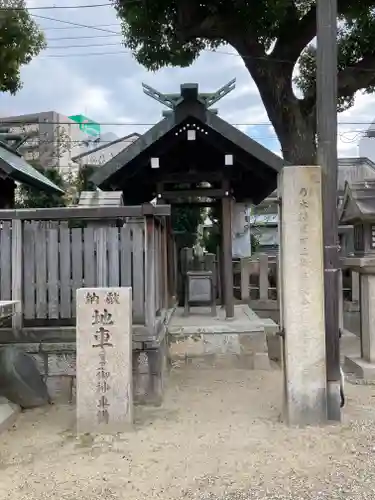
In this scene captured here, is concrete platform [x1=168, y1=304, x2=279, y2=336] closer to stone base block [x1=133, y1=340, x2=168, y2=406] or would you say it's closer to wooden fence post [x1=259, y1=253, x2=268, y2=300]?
wooden fence post [x1=259, y1=253, x2=268, y2=300]

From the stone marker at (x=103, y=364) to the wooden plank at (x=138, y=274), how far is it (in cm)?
108

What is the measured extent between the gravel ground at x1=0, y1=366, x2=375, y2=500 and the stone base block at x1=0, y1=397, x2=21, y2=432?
0.09 metres

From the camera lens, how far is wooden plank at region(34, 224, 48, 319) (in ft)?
21.5

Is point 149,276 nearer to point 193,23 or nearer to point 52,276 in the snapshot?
point 52,276

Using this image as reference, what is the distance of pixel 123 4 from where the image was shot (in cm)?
1109

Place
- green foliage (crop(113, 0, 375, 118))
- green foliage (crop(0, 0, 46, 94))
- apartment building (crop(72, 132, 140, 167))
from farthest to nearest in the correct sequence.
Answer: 1. apartment building (crop(72, 132, 140, 167))
2. green foliage (crop(0, 0, 46, 94))
3. green foliage (crop(113, 0, 375, 118))

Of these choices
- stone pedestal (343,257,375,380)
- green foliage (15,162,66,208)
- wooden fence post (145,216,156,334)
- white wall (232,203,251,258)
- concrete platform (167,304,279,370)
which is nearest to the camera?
wooden fence post (145,216,156,334)

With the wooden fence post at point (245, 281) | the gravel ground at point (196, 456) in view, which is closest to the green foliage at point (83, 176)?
the wooden fence post at point (245, 281)

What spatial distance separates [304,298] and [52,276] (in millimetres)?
3264

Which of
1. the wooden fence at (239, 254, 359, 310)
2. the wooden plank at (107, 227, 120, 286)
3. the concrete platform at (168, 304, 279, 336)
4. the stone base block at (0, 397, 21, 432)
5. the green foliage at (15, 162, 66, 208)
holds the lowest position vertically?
the stone base block at (0, 397, 21, 432)

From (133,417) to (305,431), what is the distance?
1893 mm

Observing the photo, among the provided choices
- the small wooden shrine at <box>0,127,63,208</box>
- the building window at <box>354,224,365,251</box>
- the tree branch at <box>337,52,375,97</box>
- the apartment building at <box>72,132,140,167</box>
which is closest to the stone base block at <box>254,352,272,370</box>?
the building window at <box>354,224,365,251</box>

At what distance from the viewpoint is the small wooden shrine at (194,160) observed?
868cm

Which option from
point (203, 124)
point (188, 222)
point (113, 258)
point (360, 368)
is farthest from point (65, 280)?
point (188, 222)
